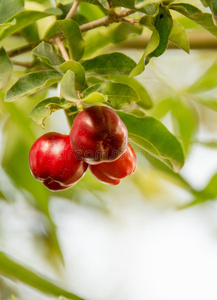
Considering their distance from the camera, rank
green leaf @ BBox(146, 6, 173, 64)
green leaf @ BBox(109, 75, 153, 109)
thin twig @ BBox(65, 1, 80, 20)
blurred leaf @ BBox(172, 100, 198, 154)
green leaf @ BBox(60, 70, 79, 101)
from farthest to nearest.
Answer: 1. blurred leaf @ BBox(172, 100, 198, 154)
2. green leaf @ BBox(109, 75, 153, 109)
3. thin twig @ BBox(65, 1, 80, 20)
4. green leaf @ BBox(146, 6, 173, 64)
5. green leaf @ BBox(60, 70, 79, 101)

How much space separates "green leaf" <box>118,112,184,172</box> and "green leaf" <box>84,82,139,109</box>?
5cm

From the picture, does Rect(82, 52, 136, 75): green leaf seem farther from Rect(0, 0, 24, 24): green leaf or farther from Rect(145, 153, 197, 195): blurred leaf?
Rect(145, 153, 197, 195): blurred leaf

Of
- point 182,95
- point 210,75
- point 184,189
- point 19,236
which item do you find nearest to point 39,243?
point 19,236

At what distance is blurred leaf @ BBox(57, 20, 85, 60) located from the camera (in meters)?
0.72

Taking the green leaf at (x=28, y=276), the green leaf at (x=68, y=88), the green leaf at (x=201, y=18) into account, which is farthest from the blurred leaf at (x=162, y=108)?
the green leaf at (x=68, y=88)

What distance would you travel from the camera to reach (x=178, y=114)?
4.33ft

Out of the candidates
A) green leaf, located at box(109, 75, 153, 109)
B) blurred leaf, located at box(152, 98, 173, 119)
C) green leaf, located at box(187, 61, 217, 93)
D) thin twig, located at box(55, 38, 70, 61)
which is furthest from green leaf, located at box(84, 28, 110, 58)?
green leaf, located at box(187, 61, 217, 93)

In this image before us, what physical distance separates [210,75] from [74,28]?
757mm

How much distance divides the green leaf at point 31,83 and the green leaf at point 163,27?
129 millimetres

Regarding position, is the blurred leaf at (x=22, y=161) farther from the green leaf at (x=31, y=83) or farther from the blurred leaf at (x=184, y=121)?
A: the green leaf at (x=31, y=83)

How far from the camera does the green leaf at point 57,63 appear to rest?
0.65m

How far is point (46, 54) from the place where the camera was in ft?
2.20

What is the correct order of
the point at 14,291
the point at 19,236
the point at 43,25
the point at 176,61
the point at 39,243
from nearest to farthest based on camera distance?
1. the point at 43,25
2. the point at 14,291
3. the point at 39,243
4. the point at 19,236
5. the point at 176,61

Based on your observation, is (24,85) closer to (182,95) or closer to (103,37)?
(103,37)
